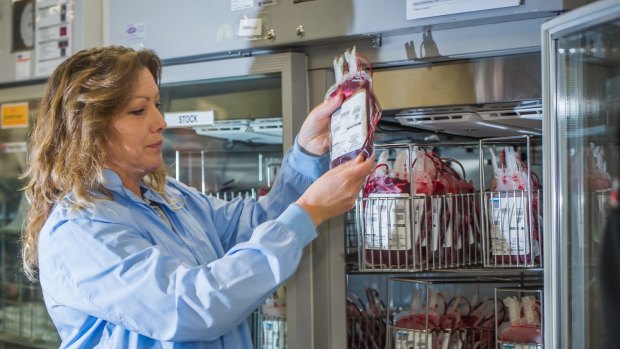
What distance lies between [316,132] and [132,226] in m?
0.51

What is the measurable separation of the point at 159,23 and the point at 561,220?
4.24 feet

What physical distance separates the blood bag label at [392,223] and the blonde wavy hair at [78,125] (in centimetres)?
70

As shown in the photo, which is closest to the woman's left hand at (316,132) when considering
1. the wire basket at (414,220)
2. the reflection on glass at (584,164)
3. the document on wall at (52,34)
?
the wire basket at (414,220)

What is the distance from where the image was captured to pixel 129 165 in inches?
66.1

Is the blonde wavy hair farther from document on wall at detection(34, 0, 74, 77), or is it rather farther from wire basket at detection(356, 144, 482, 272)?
document on wall at detection(34, 0, 74, 77)

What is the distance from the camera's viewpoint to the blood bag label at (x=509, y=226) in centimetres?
183

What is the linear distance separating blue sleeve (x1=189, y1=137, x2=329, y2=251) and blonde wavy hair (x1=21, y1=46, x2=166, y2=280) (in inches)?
15.4

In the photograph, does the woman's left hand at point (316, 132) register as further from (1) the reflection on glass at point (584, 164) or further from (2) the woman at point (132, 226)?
(1) the reflection on glass at point (584, 164)

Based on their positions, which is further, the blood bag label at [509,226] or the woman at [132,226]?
the blood bag label at [509,226]

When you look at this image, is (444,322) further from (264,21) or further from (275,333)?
(264,21)

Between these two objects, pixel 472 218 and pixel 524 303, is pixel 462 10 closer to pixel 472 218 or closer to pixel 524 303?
pixel 472 218

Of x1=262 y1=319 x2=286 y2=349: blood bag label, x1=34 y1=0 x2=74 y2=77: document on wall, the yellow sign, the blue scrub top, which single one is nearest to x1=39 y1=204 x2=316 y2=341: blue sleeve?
the blue scrub top

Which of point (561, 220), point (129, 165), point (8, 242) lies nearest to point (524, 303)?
point (561, 220)

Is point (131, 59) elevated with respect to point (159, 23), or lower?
lower
